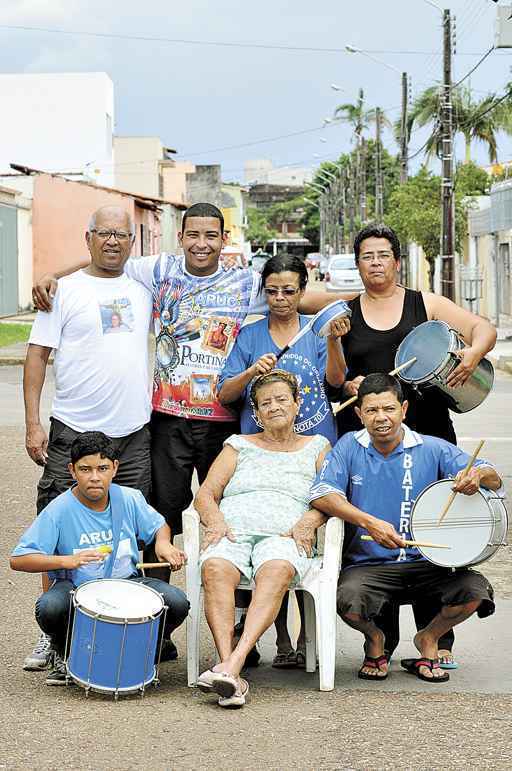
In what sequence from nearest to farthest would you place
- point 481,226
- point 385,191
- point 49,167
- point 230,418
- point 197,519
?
1. point 197,519
2. point 230,418
3. point 481,226
4. point 49,167
5. point 385,191

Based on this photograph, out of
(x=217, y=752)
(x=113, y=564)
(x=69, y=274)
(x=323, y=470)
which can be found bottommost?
(x=217, y=752)

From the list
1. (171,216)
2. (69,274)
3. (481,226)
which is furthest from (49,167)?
(69,274)

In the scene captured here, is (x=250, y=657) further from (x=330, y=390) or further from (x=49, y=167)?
(x=49, y=167)

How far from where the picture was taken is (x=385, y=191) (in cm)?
9269

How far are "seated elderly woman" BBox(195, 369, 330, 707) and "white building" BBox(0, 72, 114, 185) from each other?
56841 millimetres

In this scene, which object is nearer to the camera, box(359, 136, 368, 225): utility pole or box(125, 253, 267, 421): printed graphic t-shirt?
box(125, 253, 267, 421): printed graphic t-shirt

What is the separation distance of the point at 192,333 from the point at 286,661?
155 cm

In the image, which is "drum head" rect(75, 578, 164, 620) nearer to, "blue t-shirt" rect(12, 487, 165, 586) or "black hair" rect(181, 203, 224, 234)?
"blue t-shirt" rect(12, 487, 165, 586)

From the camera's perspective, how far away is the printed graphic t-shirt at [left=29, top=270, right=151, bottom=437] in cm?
614

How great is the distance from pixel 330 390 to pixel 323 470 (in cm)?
46

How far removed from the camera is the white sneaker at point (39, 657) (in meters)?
6.01

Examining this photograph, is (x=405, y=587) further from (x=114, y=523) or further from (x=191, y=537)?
(x=114, y=523)

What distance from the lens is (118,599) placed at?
5.52 m

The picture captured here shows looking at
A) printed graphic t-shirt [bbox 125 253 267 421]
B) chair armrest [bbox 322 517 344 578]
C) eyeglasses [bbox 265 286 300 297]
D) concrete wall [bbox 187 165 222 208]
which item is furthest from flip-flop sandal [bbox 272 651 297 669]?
concrete wall [bbox 187 165 222 208]
